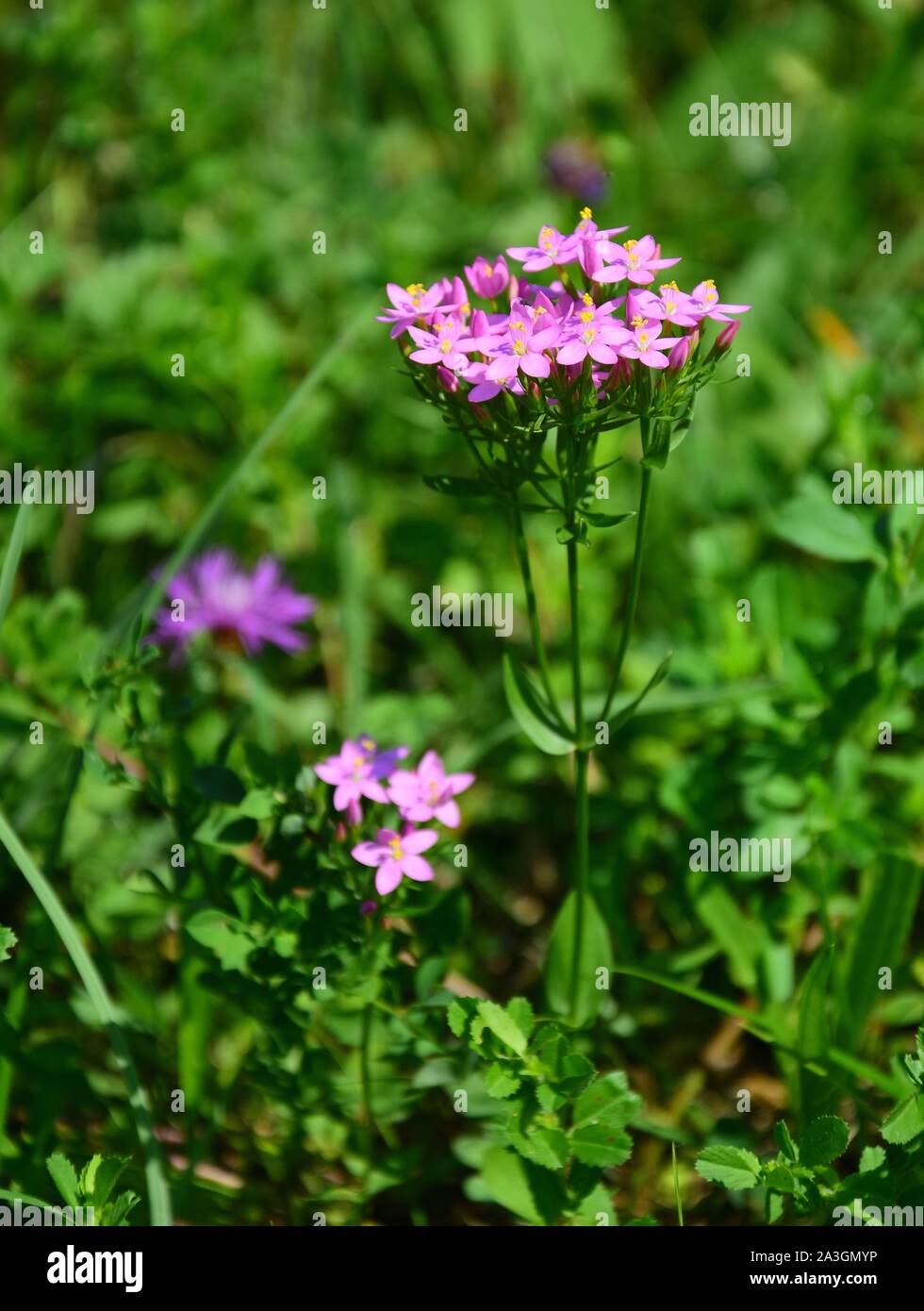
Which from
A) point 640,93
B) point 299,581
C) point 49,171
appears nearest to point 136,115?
point 49,171

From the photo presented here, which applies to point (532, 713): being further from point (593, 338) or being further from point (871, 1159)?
point (871, 1159)

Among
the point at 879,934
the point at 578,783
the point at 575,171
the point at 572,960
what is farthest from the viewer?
the point at 575,171

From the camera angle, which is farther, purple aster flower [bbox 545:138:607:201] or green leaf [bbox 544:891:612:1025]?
purple aster flower [bbox 545:138:607:201]

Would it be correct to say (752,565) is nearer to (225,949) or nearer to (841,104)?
(225,949)

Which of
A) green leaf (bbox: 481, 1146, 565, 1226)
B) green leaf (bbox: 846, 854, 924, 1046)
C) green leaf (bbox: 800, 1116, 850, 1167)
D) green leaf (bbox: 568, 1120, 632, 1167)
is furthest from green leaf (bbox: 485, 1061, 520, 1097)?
green leaf (bbox: 846, 854, 924, 1046)

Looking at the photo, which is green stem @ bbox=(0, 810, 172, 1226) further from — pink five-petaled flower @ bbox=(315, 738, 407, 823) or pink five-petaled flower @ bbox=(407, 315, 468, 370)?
pink five-petaled flower @ bbox=(407, 315, 468, 370)

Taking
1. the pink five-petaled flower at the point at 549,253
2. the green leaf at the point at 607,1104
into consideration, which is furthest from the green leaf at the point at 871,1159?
the pink five-petaled flower at the point at 549,253

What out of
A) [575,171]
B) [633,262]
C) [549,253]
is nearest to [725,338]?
[633,262]

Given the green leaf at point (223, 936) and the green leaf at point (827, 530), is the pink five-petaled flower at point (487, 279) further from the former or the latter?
the green leaf at point (223, 936)
